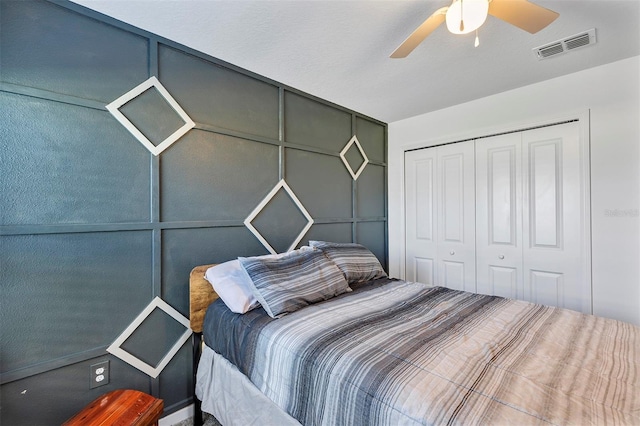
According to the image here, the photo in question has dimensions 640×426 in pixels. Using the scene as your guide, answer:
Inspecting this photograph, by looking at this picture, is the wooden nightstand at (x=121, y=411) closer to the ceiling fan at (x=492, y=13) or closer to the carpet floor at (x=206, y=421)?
the carpet floor at (x=206, y=421)

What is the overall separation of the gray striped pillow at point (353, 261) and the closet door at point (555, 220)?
1.44m

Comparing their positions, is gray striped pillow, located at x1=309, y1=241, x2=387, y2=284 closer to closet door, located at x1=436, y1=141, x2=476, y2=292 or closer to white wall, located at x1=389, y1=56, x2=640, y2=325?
closet door, located at x1=436, y1=141, x2=476, y2=292

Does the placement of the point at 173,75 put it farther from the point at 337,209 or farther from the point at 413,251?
the point at 413,251

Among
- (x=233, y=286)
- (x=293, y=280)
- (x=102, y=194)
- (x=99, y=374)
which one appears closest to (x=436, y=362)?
(x=293, y=280)

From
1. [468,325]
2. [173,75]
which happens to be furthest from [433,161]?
[173,75]

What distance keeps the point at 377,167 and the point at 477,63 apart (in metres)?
1.50

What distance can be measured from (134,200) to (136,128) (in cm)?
44

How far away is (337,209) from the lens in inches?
114

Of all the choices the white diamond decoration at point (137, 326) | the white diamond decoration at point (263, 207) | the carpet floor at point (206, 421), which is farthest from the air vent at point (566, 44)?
the carpet floor at point (206, 421)

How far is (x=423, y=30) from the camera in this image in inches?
55.1

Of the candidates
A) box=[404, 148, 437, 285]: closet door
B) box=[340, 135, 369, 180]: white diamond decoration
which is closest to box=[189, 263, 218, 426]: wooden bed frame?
box=[340, 135, 369, 180]: white diamond decoration

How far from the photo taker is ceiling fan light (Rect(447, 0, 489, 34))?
1.17 meters

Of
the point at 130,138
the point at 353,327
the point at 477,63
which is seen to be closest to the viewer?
the point at 353,327

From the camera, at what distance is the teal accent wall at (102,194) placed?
133cm
